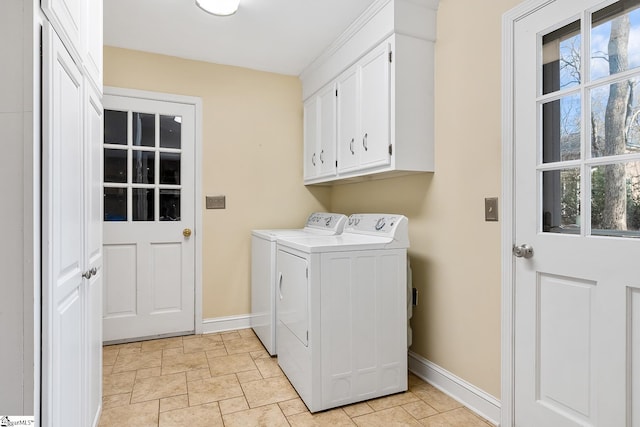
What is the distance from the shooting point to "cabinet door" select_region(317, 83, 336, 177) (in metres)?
2.82

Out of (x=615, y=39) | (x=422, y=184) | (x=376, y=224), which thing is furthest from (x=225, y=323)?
(x=615, y=39)

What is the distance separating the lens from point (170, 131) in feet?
9.98

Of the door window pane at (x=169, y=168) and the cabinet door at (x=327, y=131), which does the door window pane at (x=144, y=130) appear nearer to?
the door window pane at (x=169, y=168)

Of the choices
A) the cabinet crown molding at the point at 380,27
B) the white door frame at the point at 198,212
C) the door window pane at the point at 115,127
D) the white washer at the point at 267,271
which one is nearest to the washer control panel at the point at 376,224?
the white washer at the point at 267,271

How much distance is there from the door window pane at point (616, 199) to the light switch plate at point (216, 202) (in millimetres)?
2667

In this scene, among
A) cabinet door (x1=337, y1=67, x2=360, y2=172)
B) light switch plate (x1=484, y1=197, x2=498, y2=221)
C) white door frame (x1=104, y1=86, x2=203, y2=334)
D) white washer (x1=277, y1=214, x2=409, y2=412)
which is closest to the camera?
light switch plate (x1=484, y1=197, x2=498, y2=221)

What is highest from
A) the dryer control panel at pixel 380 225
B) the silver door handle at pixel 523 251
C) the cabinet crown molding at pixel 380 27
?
the cabinet crown molding at pixel 380 27

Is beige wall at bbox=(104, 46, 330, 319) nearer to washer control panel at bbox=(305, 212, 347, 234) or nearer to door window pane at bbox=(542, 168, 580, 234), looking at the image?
washer control panel at bbox=(305, 212, 347, 234)

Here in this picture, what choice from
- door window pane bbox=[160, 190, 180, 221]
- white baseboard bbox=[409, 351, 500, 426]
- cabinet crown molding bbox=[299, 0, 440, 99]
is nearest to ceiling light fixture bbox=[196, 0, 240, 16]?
cabinet crown molding bbox=[299, 0, 440, 99]

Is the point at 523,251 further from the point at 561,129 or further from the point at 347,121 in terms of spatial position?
the point at 347,121

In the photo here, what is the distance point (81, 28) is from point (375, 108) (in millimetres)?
1577

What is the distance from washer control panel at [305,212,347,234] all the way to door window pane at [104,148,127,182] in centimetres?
163

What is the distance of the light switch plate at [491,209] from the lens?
70.2 inches

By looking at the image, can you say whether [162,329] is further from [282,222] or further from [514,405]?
[514,405]
